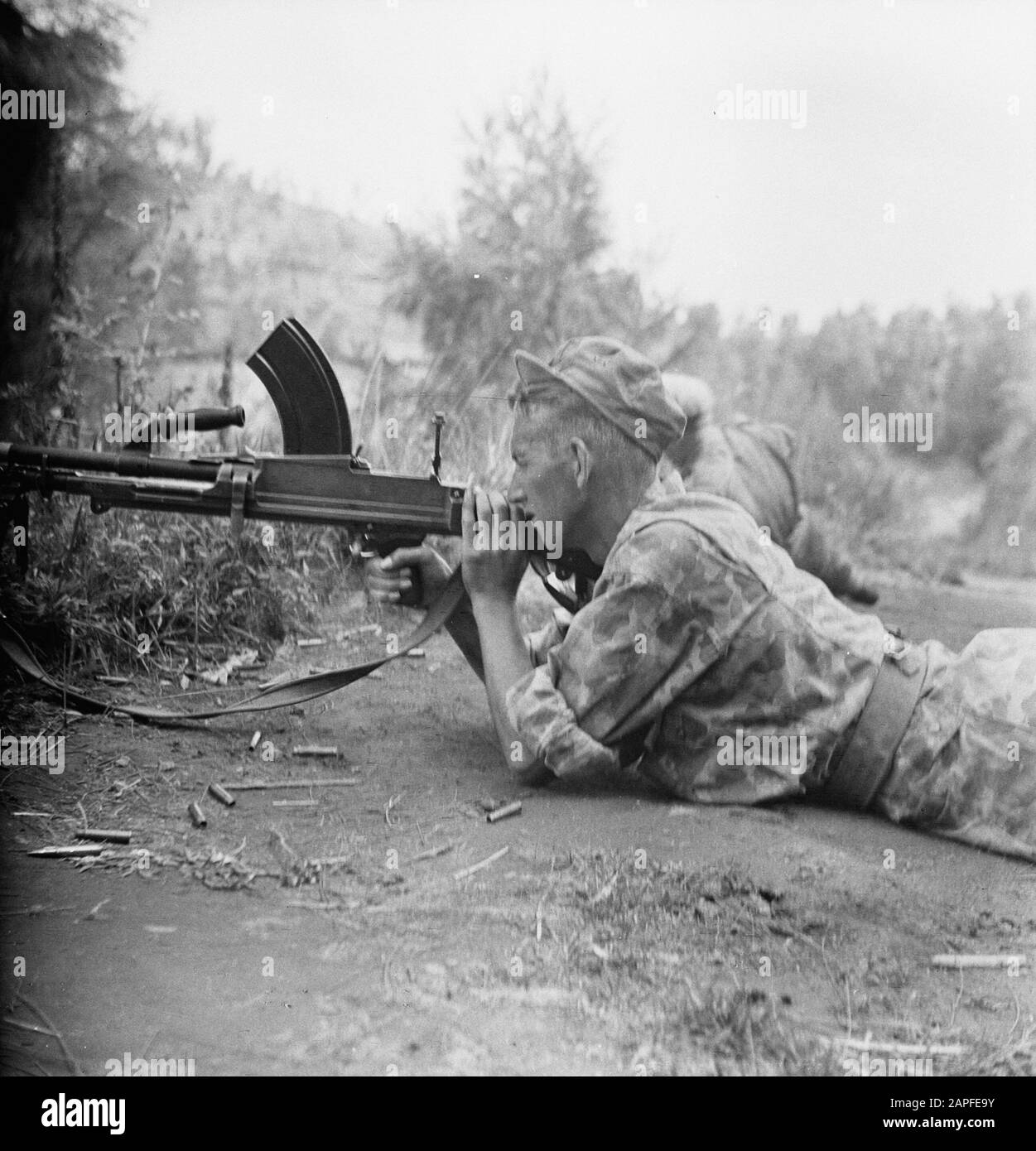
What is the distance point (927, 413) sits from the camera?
3678 mm

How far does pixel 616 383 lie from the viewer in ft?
10.7

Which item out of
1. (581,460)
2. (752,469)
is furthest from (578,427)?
(752,469)

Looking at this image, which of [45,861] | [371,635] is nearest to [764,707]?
[371,635]

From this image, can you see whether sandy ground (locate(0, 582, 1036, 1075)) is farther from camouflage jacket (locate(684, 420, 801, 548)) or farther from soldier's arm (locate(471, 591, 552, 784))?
camouflage jacket (locate(684, 420, 801, 548))

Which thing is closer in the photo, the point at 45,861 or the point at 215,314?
the point at 45,861

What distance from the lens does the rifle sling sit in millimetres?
3453

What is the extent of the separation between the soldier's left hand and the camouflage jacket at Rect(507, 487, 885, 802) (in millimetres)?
322

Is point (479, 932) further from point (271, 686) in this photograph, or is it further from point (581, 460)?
point (581, 460)

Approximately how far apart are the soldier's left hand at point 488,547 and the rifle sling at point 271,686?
0.13 meters

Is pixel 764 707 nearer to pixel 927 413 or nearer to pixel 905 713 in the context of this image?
pixel 905 713

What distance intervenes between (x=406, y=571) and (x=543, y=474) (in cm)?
59

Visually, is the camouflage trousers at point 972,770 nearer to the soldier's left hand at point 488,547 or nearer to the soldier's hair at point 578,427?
the soldier's hair at point 578,427
